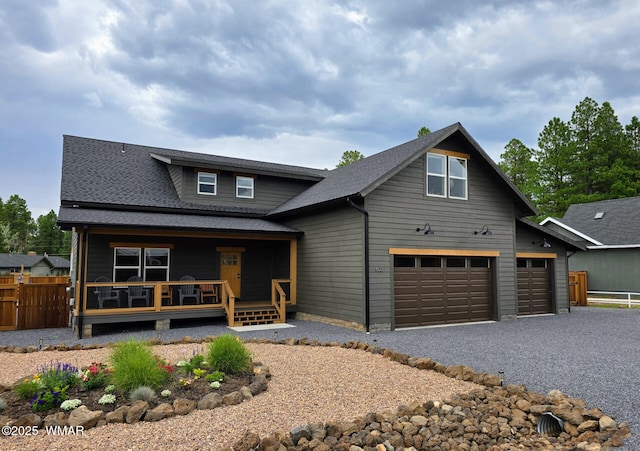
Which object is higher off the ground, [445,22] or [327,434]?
[445,22]

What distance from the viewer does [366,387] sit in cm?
537

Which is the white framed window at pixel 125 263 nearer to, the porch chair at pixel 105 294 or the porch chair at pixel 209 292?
the porch chair at pixel 105 294

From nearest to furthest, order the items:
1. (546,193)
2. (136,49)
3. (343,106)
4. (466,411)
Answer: (466,411), (136,49), (343,106), (546,193)

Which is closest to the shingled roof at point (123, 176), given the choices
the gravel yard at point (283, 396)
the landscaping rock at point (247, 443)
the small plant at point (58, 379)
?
the gravel yard at point (283, 396)

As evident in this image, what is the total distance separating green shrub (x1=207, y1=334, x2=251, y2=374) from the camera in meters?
5.64

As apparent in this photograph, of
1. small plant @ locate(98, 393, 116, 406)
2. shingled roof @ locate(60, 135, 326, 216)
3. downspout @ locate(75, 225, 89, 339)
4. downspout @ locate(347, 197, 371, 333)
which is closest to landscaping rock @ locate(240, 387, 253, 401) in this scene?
small plant @ locate(98, 393, 116, 406)

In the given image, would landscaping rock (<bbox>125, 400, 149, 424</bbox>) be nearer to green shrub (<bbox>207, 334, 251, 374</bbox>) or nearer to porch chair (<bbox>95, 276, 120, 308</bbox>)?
green shrub (<bbox>207, 334, 251, 374</bbox>)

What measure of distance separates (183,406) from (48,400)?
1433 millimetres

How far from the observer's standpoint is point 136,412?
4.14 m

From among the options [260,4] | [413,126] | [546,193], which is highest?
[413,126]

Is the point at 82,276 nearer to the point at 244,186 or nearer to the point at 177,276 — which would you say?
the point at 177,276

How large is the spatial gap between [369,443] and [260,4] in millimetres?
13001

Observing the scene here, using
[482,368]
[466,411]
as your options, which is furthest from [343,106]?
[466,411]

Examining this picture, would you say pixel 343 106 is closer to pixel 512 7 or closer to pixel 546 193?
pixel 512 7
